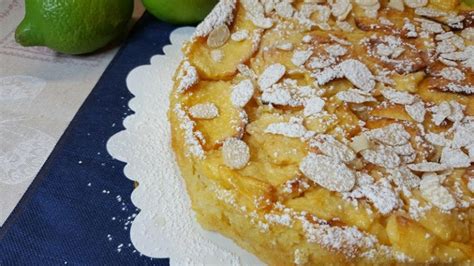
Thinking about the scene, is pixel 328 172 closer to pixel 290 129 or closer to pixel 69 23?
pixel 290 129

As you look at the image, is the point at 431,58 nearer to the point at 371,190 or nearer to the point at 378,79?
the point at 378,79

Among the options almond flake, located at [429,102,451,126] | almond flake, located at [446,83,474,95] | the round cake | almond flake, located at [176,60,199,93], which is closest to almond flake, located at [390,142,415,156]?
the round cake

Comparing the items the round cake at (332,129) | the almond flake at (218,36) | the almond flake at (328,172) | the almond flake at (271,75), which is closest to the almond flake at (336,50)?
the round cake at (332,129)

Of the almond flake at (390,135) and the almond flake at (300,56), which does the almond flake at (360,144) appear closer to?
the almond flake at (390,135)

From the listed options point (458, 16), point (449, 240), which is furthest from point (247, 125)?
point (458, 16)

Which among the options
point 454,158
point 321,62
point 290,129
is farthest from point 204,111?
point 454,158
